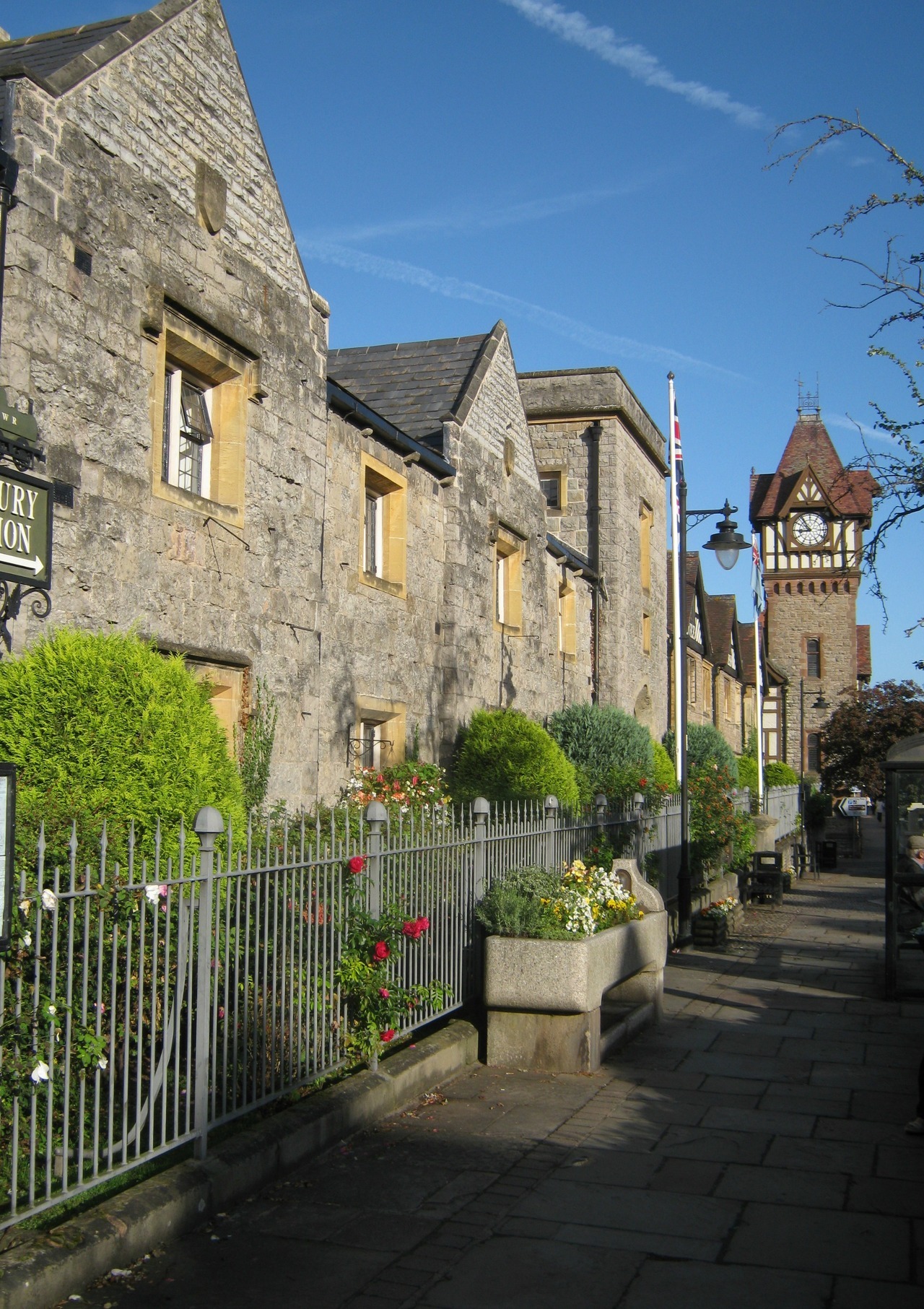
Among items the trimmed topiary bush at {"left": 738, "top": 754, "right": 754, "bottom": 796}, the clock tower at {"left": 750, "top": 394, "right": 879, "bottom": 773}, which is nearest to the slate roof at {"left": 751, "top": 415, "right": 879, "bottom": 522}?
the clock tower at {"left": 750, "top": 394, "right": 879, "bottom": 773}

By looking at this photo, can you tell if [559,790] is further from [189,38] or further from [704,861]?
[189,38]

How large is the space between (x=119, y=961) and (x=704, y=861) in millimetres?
12552

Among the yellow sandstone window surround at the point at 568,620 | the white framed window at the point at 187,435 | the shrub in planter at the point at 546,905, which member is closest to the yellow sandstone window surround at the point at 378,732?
the white framed window at the point at 187,435

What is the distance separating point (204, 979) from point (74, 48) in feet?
23.8

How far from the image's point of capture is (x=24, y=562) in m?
6.21

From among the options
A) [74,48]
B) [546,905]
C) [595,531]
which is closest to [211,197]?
[74,48]

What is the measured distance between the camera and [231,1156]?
5301 millimetres

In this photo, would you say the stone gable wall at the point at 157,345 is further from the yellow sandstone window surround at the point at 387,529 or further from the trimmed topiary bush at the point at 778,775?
the trimmed topiary bush at the point at 778,775

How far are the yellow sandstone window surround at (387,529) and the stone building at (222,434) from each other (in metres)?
0.03

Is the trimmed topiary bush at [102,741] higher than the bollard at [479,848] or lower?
higher

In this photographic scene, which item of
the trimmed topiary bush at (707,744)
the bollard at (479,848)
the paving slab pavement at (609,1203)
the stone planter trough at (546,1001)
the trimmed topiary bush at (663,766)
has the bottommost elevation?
the paving slab pavement at (609,1203)

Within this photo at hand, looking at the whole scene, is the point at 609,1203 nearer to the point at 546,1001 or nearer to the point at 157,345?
the point at 546,1001

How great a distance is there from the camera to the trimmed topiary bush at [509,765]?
47.1ft

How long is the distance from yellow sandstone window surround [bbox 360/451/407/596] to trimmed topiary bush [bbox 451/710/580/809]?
2.13m
